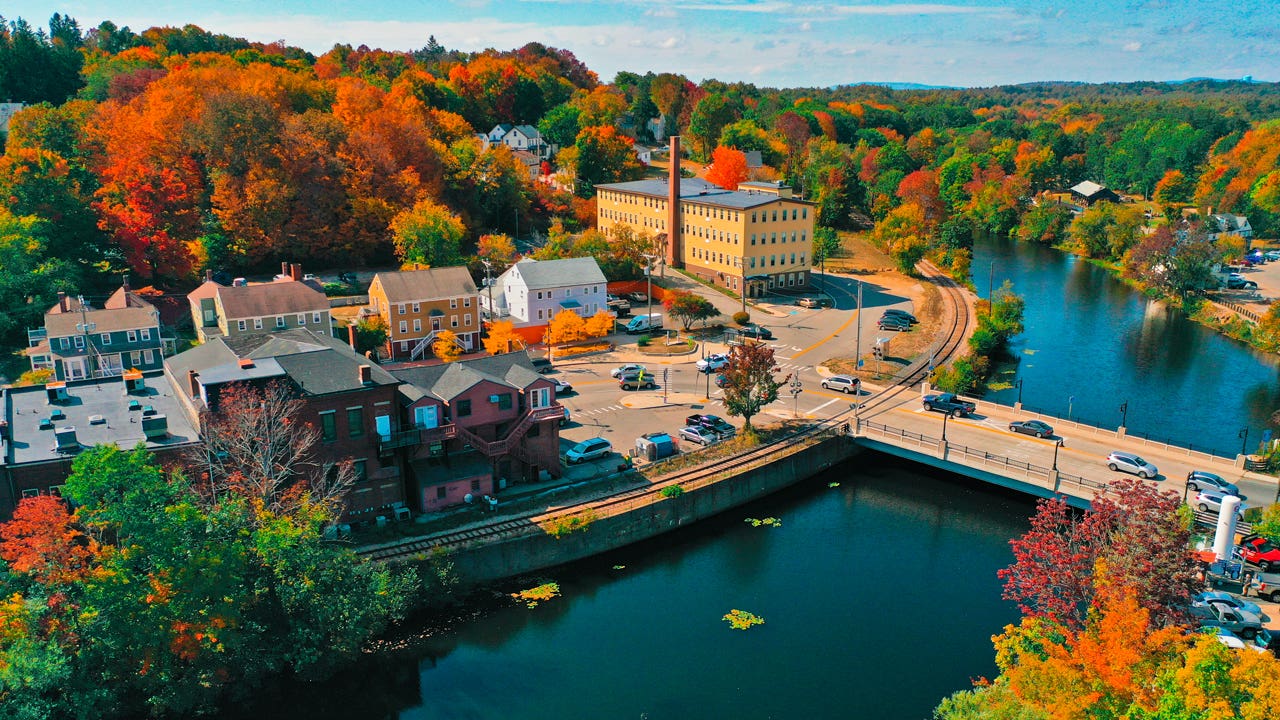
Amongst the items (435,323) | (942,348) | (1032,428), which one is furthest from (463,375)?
(942,348)

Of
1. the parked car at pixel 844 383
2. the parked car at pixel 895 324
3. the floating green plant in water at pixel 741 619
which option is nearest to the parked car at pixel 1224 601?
the floating green plant in water at pixel 741 619

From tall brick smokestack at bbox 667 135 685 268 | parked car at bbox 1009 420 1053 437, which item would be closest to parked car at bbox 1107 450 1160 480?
parked car at bbox 1009 420 1053 437

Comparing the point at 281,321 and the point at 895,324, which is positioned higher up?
the point at 281,321

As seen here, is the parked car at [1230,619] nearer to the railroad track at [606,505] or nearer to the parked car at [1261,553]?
the parked car at [1261,553]

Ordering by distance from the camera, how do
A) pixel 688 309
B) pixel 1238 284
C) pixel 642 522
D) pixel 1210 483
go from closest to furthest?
pixel 1210 483
pixel 642 522
pixel 688 309
pixel 1238 284

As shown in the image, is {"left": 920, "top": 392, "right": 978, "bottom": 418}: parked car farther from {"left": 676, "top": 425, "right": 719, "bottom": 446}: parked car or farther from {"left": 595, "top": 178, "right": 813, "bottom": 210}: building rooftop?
{"left": 595, "top": 178, "right": 813, "bottom": 210}: building rooftop

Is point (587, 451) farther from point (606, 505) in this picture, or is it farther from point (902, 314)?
point (902, 314)
